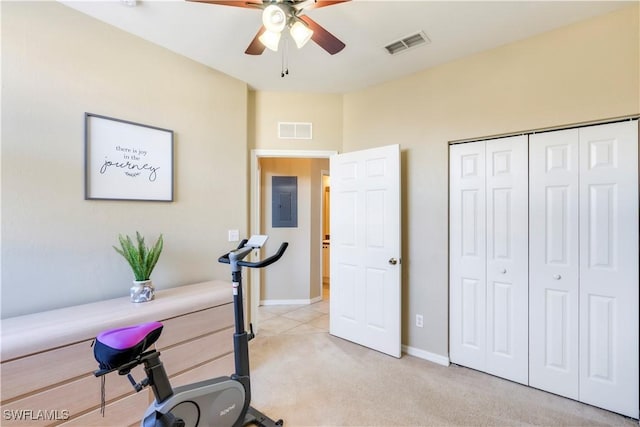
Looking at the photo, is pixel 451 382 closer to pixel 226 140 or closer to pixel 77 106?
pixel 226 140

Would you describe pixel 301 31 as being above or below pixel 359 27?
below

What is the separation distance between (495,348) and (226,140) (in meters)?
3.15

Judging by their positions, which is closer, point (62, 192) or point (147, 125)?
point (62, 192)

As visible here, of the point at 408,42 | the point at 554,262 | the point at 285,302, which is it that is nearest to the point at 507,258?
the point at 554,262

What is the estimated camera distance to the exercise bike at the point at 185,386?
120 cm

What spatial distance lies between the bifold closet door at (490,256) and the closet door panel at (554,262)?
6 cm

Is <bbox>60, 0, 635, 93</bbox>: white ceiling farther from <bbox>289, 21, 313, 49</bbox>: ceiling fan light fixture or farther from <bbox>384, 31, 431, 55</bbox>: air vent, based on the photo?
<bbox>289, 21, 313, 49</bbox>: ceiling fan light fixture

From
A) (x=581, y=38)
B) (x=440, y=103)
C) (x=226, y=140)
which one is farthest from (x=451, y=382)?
(x=226, y=140)

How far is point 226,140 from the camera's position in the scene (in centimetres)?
296

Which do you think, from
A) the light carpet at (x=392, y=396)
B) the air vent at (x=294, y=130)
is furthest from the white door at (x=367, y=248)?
the air vent at (x=294, y=130)

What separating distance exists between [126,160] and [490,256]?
309cm

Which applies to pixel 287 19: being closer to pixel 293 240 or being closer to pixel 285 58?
pixel 285 58

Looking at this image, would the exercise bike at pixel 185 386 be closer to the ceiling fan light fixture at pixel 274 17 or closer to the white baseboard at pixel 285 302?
the ceiling fan light fixture at pixel 274 17

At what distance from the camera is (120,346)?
1186 millimetres
